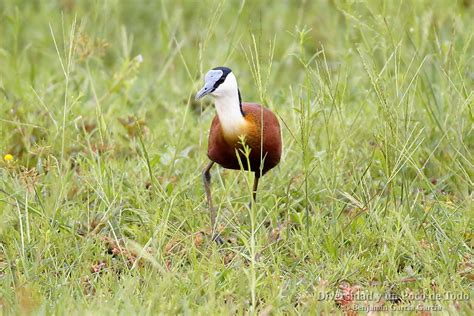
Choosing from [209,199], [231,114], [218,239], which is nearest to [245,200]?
[209,199]

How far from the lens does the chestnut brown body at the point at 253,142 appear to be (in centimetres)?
438

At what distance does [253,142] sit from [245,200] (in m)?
0.49

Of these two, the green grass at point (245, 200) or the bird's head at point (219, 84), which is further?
the bird's head at point (219, 84)

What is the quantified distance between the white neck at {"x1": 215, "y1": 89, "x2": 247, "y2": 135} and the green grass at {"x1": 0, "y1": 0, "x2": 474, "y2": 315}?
208 millimetres

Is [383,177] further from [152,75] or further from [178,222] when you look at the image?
[152,75]

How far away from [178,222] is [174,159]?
17.4 inches

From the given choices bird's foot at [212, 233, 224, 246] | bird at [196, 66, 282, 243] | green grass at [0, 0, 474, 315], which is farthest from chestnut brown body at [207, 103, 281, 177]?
bird's foot at [212, 233, 224, 246]

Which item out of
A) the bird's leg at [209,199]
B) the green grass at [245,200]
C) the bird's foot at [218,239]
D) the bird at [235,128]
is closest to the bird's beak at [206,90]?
the bird at [235,128]

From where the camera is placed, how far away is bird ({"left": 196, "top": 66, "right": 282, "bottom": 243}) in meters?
4.35

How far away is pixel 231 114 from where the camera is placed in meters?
4.38

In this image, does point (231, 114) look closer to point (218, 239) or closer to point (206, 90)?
point (206, 90)

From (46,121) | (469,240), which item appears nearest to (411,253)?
(469,240)

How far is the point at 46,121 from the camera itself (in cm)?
545

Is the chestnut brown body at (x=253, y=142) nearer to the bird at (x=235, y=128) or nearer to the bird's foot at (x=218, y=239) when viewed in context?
the bird at (x=235, y=128)
